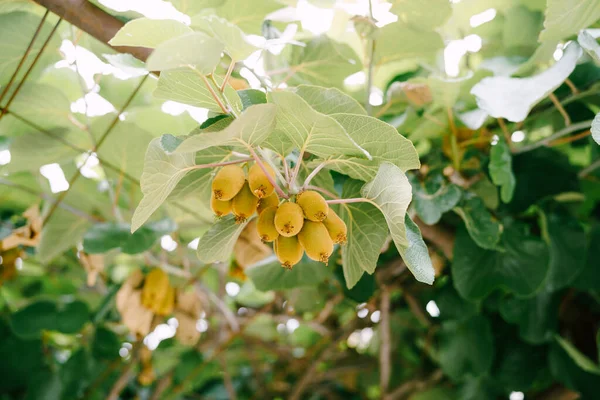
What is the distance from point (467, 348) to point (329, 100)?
3.23ft

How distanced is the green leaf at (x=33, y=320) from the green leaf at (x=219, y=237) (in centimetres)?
92

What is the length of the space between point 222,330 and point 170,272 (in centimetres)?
46

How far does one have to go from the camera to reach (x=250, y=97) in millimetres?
615

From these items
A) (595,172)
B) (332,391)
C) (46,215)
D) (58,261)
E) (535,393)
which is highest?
(46,215)

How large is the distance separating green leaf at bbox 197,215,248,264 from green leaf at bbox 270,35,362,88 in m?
0.38

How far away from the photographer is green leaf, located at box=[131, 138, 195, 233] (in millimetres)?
542

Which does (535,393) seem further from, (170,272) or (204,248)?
(204,248)

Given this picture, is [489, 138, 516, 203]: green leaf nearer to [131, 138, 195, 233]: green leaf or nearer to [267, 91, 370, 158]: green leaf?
[267, 91, 370, 158]: green leaf

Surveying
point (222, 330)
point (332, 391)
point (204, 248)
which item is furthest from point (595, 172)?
point (332, 391)

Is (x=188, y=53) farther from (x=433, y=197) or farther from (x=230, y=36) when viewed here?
(x=433, y=197)

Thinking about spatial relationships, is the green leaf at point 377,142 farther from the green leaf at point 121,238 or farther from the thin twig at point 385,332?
the thin twig at point 385,332

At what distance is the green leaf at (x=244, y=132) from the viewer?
1.58 ft

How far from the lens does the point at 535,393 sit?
55.9 inches

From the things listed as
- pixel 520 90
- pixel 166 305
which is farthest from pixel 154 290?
pixel 520 90
